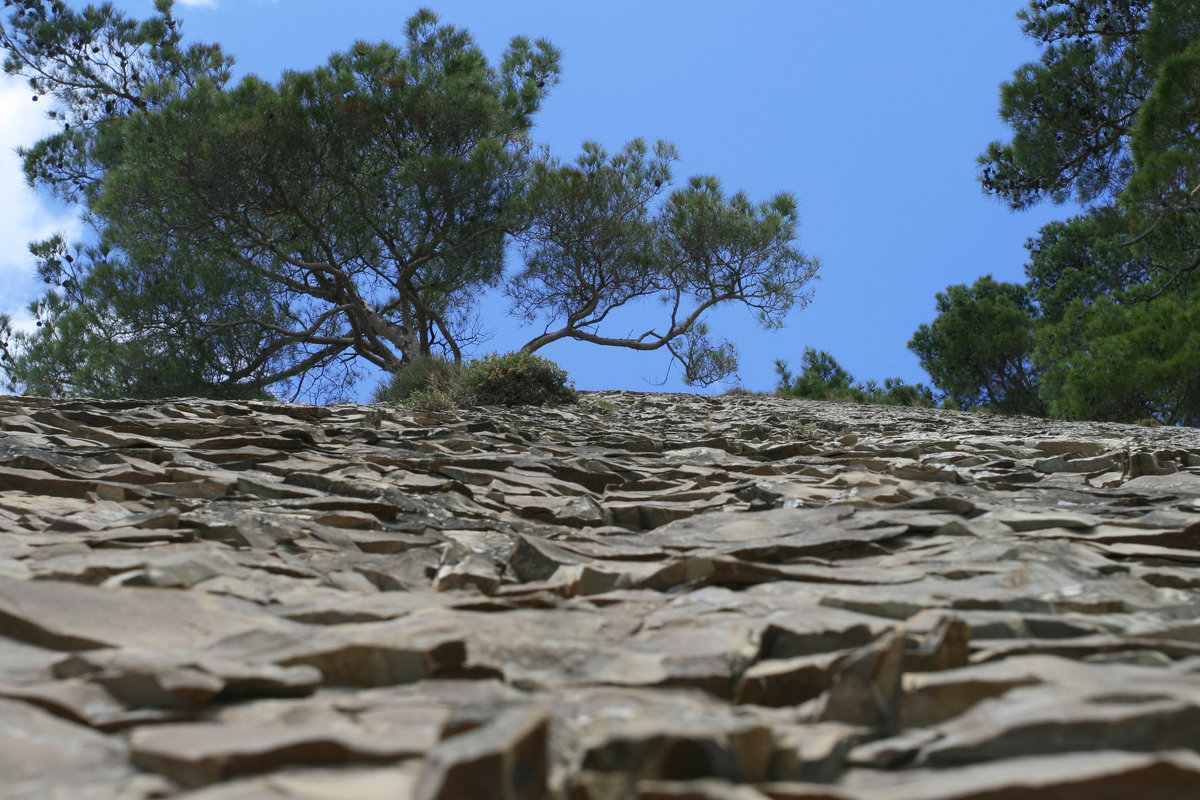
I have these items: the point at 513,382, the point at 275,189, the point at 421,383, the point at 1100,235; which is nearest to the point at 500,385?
the point at 513,382

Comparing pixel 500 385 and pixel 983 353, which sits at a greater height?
pixel 983 353

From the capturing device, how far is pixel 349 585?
2697 mm

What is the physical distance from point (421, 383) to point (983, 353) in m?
12.4

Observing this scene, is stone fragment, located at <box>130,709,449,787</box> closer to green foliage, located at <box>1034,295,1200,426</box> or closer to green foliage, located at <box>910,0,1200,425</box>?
green foliage, located at <box>910,0,1200,425</box>

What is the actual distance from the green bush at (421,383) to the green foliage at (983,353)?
453 inches

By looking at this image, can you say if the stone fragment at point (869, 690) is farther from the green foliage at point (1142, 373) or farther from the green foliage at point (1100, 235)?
the green foliage at point (1142, 373)

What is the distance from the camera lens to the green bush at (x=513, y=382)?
34.3 feet

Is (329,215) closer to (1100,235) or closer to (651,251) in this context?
(651,251)

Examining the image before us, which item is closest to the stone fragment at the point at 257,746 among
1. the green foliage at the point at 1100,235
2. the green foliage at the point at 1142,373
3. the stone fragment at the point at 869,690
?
the stone fragment at the point at 869,690

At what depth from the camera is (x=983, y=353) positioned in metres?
19.2

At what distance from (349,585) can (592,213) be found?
15407mm

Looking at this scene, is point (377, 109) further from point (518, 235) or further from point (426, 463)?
point (426, 463)

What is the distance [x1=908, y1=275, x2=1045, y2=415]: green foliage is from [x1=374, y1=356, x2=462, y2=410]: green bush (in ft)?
37.7

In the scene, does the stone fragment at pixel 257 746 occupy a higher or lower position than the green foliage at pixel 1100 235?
lower
